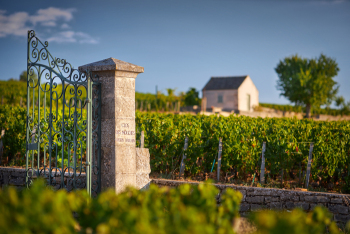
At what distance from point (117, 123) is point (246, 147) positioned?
381cm

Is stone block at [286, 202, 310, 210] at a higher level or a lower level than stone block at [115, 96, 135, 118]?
lower

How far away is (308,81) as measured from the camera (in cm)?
3981

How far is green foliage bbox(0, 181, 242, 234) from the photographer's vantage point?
200 cm

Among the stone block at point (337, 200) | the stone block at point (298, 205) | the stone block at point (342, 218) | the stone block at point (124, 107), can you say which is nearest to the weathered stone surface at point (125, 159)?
the stone block at point (124, 107)

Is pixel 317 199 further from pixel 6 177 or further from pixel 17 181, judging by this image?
pixel 6 177

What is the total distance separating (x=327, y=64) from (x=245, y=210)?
4014 centimetres

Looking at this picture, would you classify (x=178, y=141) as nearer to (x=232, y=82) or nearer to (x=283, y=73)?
(x=232, y=82)

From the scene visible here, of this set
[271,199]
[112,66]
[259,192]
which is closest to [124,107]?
[112,66]

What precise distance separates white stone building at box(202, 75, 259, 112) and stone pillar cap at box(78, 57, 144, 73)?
34578 mm

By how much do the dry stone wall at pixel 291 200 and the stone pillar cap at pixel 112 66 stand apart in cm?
310

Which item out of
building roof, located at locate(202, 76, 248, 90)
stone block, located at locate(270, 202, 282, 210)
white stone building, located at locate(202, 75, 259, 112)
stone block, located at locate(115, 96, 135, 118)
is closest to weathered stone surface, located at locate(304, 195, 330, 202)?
stone block, located at locate(270, 202, 282, 210)

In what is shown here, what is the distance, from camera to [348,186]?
7.05m

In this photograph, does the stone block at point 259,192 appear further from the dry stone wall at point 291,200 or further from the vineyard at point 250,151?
the vineyard at point 250,151

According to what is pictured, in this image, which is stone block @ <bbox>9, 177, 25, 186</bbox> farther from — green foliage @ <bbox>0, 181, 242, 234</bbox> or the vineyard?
green foliage @ <bbox>0, 181, 242, 234</bbox>
